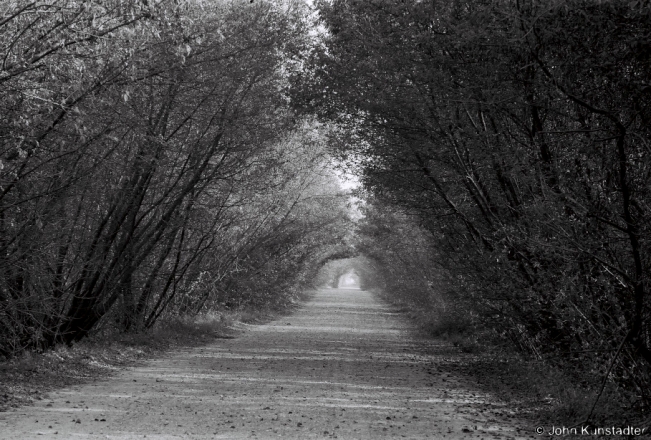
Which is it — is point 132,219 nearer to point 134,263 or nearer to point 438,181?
point 134,263

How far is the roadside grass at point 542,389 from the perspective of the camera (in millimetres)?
7563

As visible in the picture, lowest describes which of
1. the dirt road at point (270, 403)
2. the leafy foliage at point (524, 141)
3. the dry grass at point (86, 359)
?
the dirt road at point (270, 403)

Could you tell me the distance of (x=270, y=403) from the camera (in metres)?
8.87

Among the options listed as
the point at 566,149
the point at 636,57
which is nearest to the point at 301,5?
the point at 566,149

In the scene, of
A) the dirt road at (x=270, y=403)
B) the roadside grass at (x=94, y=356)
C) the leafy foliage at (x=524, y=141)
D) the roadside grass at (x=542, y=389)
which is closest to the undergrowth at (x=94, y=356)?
the roadside grass at (x=94, y=356)

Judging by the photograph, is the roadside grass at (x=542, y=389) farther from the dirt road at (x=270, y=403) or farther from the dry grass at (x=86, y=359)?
the dry grass at (x=86, y=359)

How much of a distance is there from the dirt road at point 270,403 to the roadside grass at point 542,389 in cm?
40

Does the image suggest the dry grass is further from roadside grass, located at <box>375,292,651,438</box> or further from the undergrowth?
roadside grass, located at <box>375,292,651,438</box>

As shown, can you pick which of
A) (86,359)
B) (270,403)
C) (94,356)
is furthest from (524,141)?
(94,356)

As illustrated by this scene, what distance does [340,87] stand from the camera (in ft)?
41.5

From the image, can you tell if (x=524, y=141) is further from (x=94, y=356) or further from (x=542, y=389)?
(x=94, y=356)

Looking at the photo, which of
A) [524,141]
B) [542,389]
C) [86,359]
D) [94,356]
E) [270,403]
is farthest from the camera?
[94,356]

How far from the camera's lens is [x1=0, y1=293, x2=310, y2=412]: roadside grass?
920 centimetres

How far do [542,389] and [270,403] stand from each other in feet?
12.0
